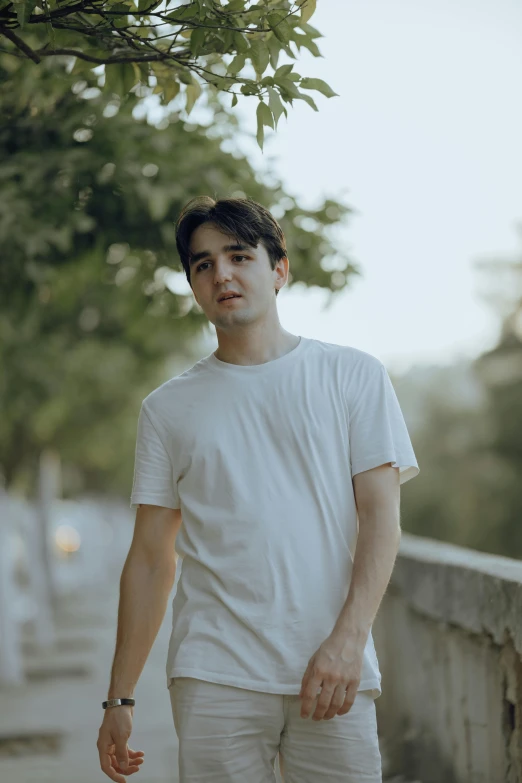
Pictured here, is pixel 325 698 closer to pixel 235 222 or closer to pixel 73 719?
pixel 235 222

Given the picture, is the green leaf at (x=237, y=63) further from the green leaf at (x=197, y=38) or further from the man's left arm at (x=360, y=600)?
the man's left arm at (x=360, y=600)

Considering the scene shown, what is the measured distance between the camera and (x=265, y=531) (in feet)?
9.31

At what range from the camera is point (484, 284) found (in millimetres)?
49500

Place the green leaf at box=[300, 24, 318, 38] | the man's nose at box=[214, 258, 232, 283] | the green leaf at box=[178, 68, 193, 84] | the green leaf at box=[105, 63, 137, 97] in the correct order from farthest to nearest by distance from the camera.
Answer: the green leaf at box=[178, 68, 193, 84] < the green leaf at box=[105, 63, 137, 97] < the green leaf at box=[300, 24, 318, 38] < the man's nose at box=[214, 258, 232, 283]

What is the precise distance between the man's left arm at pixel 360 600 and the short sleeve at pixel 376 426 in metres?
0.04

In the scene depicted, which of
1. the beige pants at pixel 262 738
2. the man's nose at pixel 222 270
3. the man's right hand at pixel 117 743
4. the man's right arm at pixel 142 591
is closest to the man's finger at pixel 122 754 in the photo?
the man's right hand at pixel 117 743

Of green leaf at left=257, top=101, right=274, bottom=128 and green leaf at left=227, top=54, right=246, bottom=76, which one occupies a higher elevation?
green leaf at left=227, top=54, right=246, bottom=76

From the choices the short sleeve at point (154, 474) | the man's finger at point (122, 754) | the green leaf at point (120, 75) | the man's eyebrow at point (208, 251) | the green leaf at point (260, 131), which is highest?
the green leaf at point (120, 75)

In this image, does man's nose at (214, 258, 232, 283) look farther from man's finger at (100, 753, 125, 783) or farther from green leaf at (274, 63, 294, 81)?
man's finger at (100, 753, 125, 783)

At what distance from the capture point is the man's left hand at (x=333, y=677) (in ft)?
8.72

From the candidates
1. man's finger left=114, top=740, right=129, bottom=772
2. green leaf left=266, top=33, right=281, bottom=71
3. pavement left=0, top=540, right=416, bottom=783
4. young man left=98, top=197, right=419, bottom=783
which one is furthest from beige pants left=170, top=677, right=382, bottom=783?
pavement left=0, top=540, right=416, bottom=783

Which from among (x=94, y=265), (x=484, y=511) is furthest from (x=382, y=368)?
(x=484, y=511)

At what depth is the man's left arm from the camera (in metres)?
2.66

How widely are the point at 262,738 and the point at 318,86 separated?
1.81 metres
